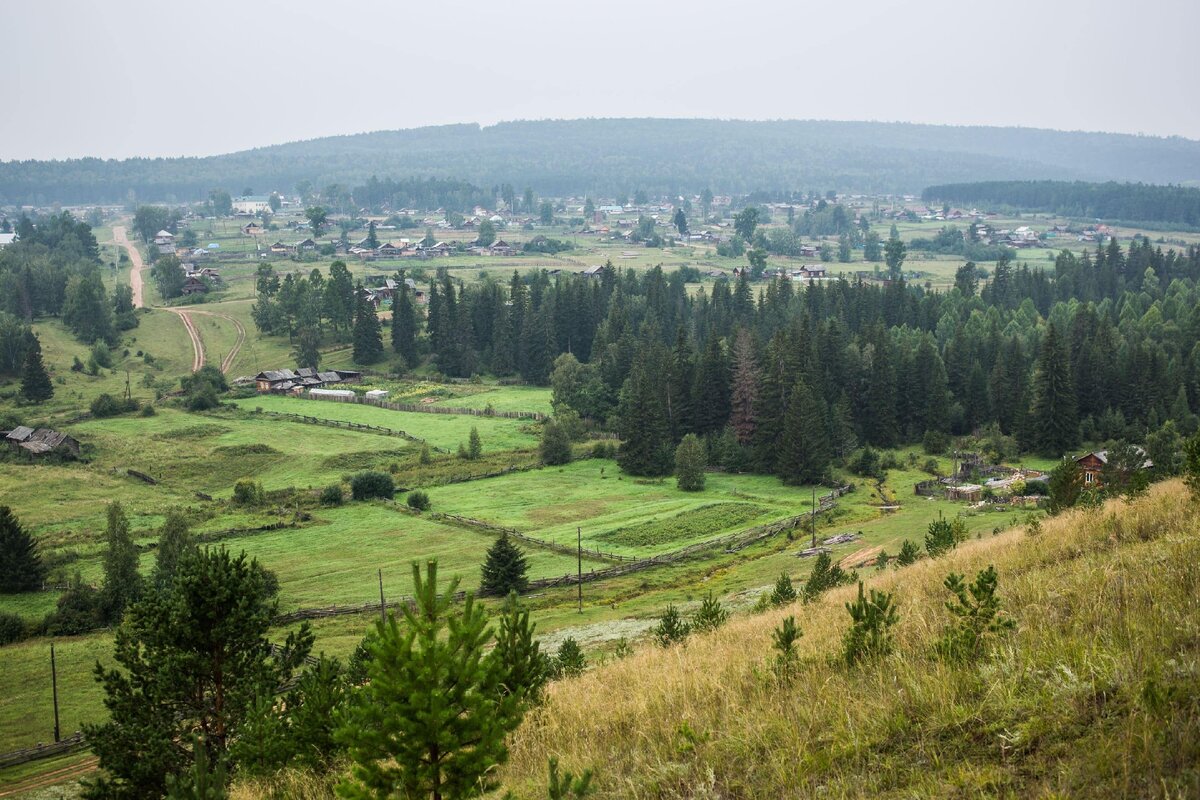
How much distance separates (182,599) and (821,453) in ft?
188

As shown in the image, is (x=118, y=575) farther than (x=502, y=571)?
No

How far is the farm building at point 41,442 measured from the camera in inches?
2945

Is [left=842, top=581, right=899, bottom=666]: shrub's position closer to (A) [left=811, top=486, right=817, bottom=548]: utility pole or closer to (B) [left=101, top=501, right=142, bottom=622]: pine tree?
(A) [left=811, top=486, right=817, bottom=548]: utility pole

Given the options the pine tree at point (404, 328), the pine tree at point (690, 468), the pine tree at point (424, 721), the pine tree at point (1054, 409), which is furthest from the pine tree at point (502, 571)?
the pine tree at point (404, 328)

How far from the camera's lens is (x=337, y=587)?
49.4 metres

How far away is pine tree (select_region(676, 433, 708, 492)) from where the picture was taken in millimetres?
70938

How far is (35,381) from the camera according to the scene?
91.9 m

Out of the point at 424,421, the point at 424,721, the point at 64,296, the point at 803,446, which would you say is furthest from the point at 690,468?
the point at 64,296

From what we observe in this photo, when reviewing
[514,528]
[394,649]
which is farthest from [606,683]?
[514,528]

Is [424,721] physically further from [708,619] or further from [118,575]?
[118,575]

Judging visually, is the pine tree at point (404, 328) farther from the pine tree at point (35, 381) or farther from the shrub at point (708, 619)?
the shrub at point (708, 619)

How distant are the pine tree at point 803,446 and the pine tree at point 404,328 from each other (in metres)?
50.0

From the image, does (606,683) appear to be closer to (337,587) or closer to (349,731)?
(349,731)

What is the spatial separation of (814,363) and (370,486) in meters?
36.1
